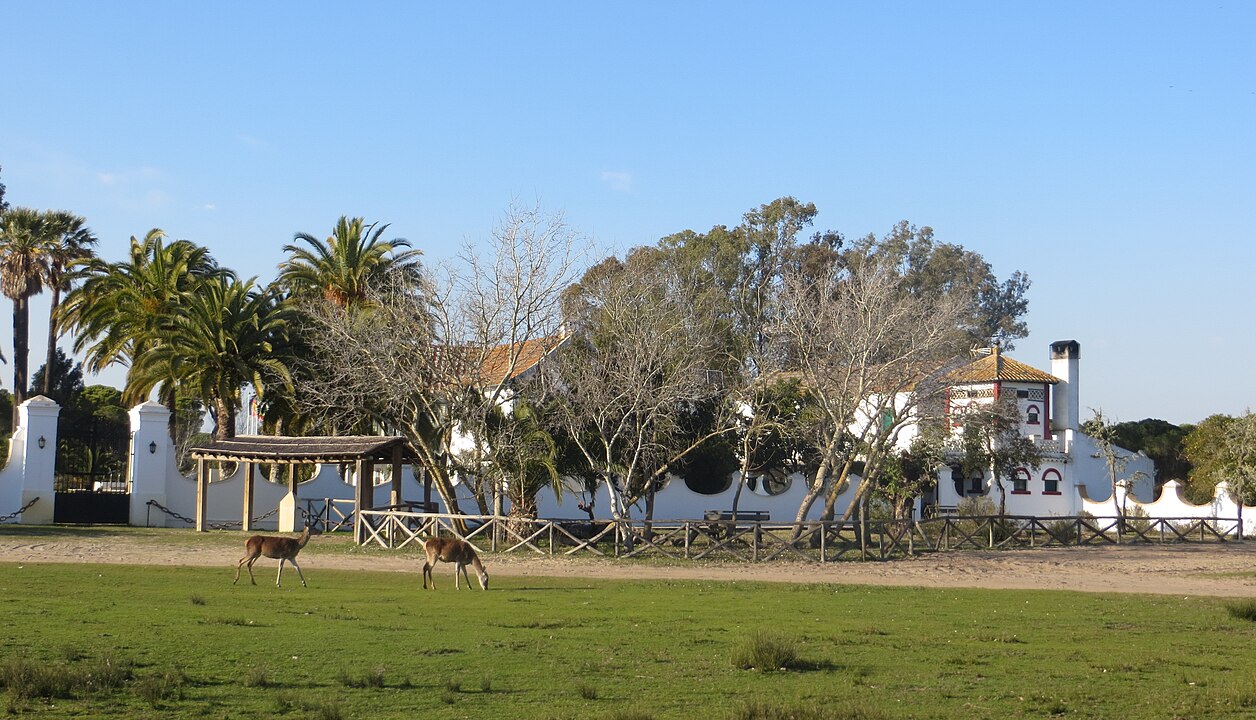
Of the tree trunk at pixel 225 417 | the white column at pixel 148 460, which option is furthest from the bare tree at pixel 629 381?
the white column at pixel 148 460

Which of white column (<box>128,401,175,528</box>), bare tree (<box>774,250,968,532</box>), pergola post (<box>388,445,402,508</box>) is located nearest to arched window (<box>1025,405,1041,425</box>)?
bare tree (<box>774,250,968,532</box>)

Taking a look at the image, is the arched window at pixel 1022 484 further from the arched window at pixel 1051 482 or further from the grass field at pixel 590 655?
the grass field at pixel 590 655

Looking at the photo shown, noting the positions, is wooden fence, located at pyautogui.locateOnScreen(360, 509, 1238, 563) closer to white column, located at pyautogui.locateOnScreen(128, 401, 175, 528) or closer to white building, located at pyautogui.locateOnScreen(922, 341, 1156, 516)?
white column, located at pyautogui.locateOnScreen(128, 401, 175, 528)

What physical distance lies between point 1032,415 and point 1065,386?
103 inches

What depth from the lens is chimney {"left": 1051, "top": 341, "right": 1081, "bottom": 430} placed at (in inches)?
2542

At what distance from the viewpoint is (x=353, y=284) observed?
1761 inches

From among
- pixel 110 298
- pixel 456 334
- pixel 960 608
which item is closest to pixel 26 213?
pixel 110 298

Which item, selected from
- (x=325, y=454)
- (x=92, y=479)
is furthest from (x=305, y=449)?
(x=92, y=479)

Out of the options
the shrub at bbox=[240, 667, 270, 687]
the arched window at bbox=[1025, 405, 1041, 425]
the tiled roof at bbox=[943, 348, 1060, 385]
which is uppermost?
the tiled roof at bbox=[943, 348, 1060, 385]

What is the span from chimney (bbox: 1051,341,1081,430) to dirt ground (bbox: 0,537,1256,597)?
29391 millimetres

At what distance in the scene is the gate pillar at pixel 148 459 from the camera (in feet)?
132

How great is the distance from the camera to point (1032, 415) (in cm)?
6406

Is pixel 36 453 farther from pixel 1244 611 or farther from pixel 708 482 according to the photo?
pixel 1244 611

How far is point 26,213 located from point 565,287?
98.6 ft
